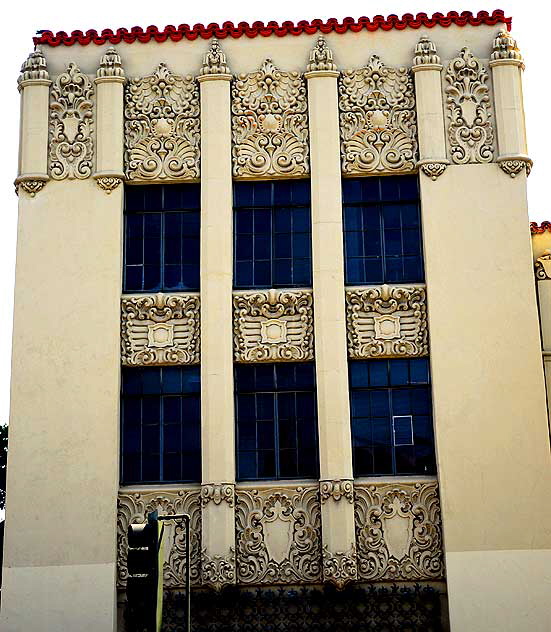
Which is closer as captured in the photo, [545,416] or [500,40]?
[545,416]

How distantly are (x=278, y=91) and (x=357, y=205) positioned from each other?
2.77 metres

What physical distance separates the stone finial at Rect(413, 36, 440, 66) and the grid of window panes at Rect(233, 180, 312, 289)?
3227mm

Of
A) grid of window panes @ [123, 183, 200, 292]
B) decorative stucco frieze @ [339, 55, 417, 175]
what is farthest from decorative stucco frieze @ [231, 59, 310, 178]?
grid of window panes @ [123, 183, 200, 292]

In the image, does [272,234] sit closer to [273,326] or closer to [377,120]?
[273,326]

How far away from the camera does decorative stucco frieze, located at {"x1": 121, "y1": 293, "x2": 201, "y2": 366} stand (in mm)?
20625

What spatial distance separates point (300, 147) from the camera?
21516 millimetres

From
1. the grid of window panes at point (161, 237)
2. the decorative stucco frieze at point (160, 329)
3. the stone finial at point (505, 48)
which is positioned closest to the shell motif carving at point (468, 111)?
the stone finial at point (505, 48)

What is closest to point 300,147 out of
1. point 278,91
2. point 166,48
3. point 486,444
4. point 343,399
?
point 278,91

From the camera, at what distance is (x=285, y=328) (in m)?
20.7

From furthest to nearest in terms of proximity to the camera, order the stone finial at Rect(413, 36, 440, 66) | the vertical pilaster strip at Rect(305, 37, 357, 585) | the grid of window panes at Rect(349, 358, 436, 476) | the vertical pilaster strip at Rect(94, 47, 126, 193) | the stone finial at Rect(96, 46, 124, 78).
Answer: the stone finial at Rect(96, 46, 124, 78) → the stone finial at Rect(413, 36, 440, 66) → the vertical pilaster strip at Rect(94, 47, 126, 193) → the grid of window panes at Rect(349, 358, 436, 476) → the vertical pilaster strip at Rect(305, 37, 357, 585)

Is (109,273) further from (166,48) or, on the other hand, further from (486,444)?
(486,444)

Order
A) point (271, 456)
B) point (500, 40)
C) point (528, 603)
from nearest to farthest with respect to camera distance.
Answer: point (528, 603) → point (271, 456) → point (500, 40)

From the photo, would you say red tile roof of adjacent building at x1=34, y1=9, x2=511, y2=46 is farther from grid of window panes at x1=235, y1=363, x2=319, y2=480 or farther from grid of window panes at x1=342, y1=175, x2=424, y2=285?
grid of window panes at x1=235, y1=363, x2=319, y2=480

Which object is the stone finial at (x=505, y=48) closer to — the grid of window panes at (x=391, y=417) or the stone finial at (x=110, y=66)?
the grid of window panes at (x=391, y=417)
